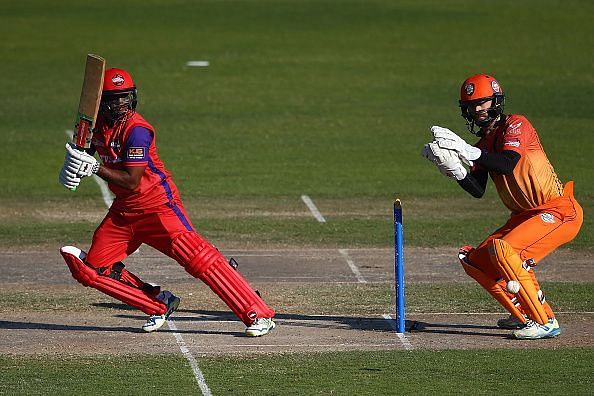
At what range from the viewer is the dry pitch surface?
10.6 metres

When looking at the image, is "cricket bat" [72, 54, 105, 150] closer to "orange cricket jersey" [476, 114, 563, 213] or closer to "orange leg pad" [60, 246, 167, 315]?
"orange leg pad" [60, 246, 167, 315]

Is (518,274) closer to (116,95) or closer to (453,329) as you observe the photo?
(453,329)

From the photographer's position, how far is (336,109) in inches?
1103

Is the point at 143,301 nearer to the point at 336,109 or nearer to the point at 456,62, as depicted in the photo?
the point at 336,109

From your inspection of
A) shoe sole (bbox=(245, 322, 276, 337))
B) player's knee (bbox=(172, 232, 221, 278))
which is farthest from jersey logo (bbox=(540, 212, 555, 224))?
player's knee (bbox=(172, 232, 221, 278))

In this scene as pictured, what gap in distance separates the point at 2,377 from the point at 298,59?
1016 inches

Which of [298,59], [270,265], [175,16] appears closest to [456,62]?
[298,59]

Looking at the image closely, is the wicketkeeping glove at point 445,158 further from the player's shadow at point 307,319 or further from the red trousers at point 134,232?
the red trousers at point 134,232

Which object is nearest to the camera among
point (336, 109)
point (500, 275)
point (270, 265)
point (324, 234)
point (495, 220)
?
point (500, 275)

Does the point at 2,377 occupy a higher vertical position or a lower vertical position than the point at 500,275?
lower

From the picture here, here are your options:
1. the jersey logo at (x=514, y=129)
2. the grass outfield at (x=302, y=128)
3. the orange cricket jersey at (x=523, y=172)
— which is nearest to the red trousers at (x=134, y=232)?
the grass outfield at (x=302, y=128)

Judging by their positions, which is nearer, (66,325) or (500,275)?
(500,275)

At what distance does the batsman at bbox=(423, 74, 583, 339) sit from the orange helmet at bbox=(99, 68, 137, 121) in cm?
241

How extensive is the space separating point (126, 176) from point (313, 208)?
7822 mm
